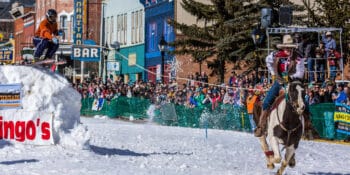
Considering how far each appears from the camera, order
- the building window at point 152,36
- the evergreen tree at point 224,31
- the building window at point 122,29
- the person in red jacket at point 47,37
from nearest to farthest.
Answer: the person in red jacket at point 47,37, the evergreen tree at point 224,31, the building window at point 152,36, the building window at point 122,29

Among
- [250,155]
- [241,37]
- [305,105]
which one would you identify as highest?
[241,37]

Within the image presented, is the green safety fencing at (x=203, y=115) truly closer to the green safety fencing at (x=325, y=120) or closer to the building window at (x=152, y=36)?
the green safety fencing at (x=325, y=120)

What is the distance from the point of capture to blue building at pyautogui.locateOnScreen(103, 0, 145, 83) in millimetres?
57031

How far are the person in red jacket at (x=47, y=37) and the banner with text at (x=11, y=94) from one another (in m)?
1.63

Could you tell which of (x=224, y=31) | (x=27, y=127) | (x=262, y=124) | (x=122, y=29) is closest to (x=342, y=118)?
(x=262, y=124)

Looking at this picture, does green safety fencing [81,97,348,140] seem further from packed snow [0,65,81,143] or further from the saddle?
the saddle

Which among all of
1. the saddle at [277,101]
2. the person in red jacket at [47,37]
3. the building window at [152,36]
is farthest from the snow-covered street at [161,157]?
the building window at [152,36]

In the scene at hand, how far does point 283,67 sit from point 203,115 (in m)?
15.8

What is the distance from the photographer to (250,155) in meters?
19.4

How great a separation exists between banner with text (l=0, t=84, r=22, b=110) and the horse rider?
187 inches

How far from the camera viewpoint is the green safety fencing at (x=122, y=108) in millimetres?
36812

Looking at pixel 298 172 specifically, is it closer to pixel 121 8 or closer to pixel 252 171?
pixel 252 171

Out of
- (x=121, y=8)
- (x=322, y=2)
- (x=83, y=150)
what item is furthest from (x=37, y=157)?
(x=121, y=8)

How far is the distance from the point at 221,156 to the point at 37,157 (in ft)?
15.7
